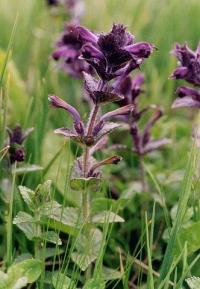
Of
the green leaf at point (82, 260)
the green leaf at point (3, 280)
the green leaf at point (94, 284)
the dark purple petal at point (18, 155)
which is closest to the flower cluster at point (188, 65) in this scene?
the dark purple petal at point (18, 155)

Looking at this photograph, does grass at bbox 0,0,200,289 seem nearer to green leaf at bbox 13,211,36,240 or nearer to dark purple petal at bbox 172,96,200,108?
green leaf at bbox 13,211,36,240

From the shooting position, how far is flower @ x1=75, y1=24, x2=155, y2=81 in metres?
1.62

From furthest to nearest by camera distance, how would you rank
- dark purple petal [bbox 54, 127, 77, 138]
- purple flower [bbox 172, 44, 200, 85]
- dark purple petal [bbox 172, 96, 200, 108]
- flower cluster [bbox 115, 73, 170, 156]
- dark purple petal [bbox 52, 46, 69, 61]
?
dark purple petal [bbox 52, 46, 69, 61] < flower cluster [bbox 115, 73, 170, 156] < dark purple petal [bbox 172, 96, 200, 108] < purple flower [bbox 172, 44, 200, 85] < dark purple petal [bbox 54, 127, 77, 138]

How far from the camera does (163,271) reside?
154 cm

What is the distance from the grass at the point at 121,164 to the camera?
1567 millimetres

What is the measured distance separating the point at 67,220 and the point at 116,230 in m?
0.37

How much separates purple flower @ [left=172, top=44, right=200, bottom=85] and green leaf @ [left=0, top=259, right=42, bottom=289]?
2.66ft

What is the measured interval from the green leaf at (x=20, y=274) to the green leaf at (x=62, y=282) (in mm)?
54

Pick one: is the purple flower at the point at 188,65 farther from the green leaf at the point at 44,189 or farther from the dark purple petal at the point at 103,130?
the green leaf at the point at 44,189

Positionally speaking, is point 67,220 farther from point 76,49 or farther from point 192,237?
point 76,49

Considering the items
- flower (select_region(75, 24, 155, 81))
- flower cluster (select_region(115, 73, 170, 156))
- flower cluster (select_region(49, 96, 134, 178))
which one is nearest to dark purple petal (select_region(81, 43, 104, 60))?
flower (select_region(75, 24, 155, 81))

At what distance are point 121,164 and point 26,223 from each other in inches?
34.4

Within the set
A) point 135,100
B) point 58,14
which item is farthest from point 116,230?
point 58,14

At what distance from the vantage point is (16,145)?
1854mm
